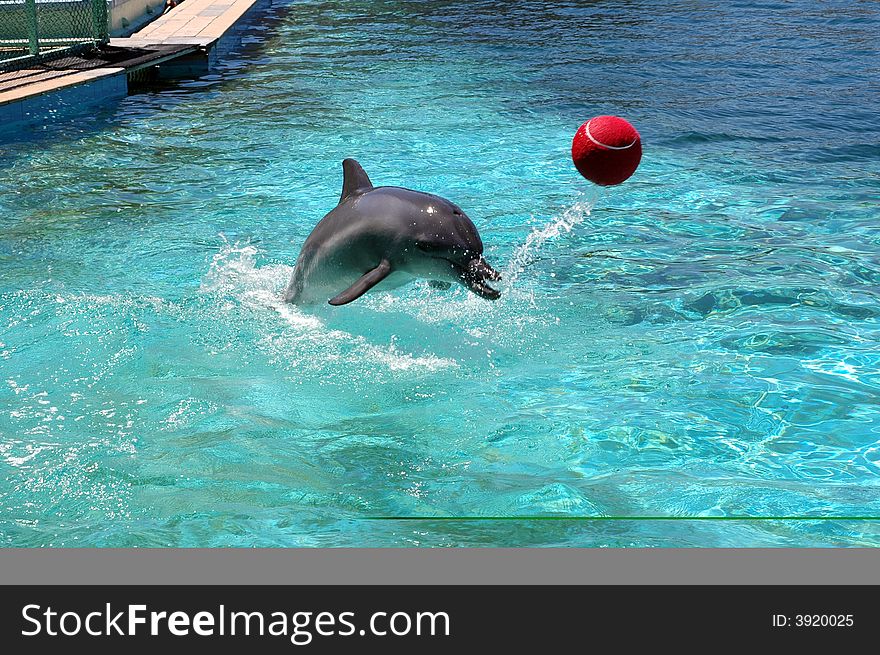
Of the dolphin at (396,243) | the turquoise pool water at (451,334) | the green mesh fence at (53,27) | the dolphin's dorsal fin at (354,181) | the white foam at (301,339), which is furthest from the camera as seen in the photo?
the green mesh fence at (53,27)

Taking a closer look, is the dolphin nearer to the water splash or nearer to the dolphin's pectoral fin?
the dolphin's pectoral fin

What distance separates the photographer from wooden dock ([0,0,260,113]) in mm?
11336

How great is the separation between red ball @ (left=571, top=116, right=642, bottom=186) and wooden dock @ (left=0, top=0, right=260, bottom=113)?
770 cm

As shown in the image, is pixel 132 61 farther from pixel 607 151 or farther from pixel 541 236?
pixel 607 151

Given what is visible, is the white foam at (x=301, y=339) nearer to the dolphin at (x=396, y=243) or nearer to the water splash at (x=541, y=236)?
the dolphin at (x=396, y=243)

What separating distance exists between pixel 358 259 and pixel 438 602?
3.43 metres

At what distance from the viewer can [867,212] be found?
8.49 m

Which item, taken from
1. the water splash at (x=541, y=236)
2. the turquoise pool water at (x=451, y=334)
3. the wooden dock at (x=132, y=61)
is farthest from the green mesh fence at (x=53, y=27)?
the water splash at (x=541, y=236)

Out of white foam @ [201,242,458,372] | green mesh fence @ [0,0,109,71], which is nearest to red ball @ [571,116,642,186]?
white foam @ [201,242,458,372]

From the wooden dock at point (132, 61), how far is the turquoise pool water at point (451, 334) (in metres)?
0.43

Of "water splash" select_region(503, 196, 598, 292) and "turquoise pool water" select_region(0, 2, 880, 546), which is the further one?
"water splash" select_region(503, 196, 598, 292)

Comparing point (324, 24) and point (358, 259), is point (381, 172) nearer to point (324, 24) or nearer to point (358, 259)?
point (358, 259)

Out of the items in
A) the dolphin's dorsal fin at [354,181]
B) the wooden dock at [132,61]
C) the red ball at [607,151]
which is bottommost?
the dolphin's dorsal fin at [354,181]

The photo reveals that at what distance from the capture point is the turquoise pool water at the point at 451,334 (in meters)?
4.05
